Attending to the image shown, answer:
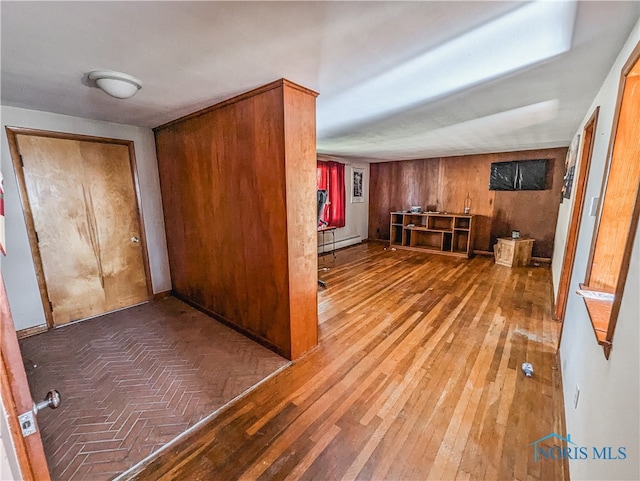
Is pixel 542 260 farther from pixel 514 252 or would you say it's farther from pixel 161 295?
pixel 161 295

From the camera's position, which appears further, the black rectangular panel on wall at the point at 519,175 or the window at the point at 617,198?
the black rectangular panel on wall at the point at 519,175

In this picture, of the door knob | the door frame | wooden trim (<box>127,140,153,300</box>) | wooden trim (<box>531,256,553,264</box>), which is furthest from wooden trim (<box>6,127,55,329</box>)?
wooden trim (<box>531,256,553,264</box>)

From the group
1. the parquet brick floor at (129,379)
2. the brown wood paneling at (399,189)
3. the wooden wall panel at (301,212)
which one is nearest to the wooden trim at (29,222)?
the parquet brick floor at (129,379)

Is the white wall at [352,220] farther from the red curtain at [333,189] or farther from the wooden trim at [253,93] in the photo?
the wooden trim at [253,93]

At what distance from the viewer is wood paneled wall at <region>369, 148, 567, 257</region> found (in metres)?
5.46

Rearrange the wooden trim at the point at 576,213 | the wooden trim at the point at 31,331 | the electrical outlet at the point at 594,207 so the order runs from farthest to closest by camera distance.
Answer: the wooden trim at the point at 31,331 < the wooden trim at the point at 576,213 < the electrical outlet at the point at 594,207

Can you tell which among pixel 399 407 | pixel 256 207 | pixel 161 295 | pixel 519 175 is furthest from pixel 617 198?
pixel 519 175

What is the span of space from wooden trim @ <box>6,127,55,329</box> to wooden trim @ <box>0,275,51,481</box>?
3.12 meters

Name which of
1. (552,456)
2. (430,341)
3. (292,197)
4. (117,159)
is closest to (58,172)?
(117,159)

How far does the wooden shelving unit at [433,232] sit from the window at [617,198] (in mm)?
4517

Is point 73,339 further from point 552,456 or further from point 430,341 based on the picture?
point 552,456

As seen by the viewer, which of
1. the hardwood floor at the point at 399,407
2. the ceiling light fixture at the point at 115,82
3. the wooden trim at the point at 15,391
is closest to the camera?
the wooden trim at the point at 15,391

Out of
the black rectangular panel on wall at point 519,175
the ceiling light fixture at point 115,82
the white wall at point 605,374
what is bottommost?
the white wall at point 605,374

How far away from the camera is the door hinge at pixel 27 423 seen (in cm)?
70
